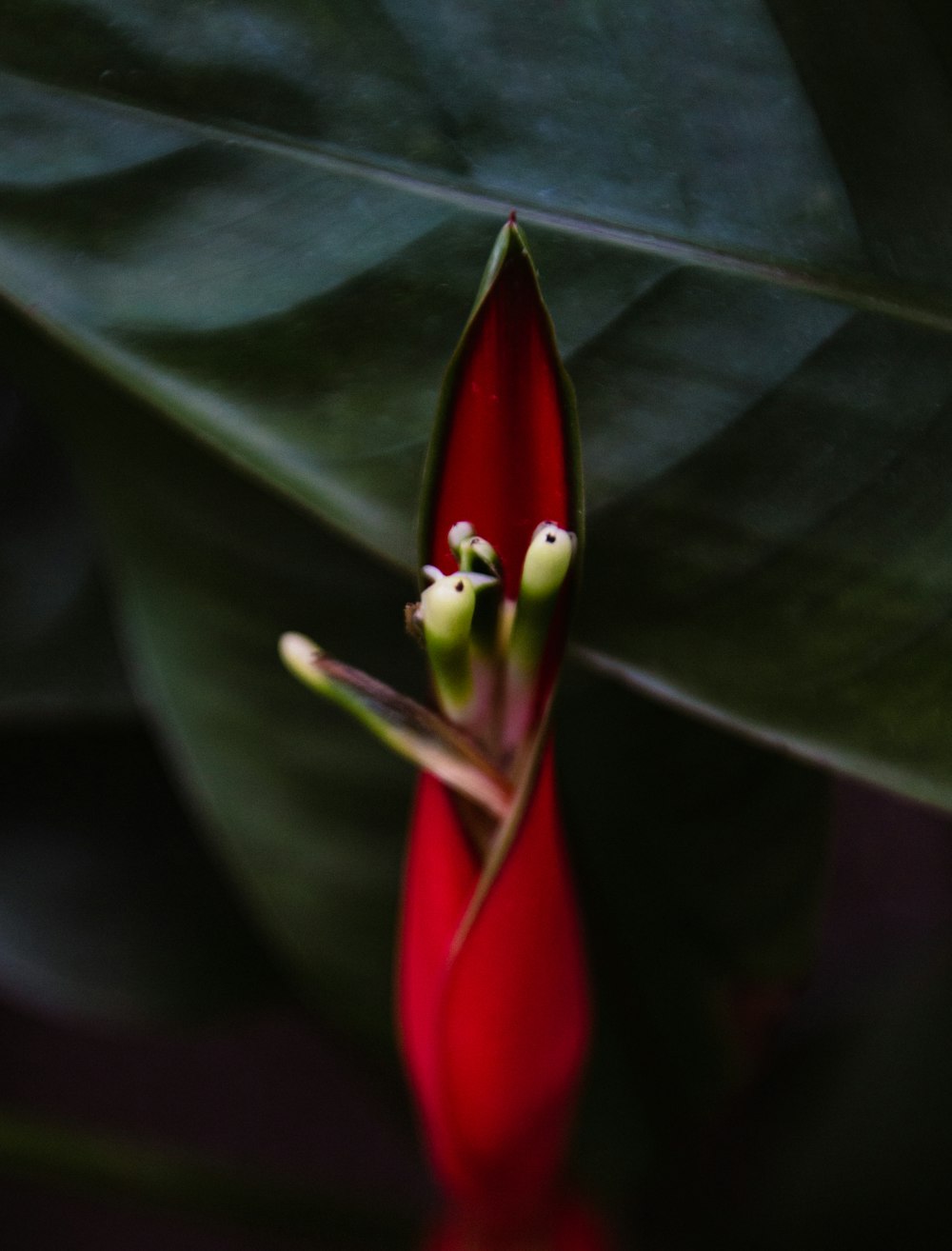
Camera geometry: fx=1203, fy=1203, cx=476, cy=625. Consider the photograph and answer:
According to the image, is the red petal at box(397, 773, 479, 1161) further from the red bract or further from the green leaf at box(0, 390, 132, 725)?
the green leaf at box(0, 390, 132, 725)

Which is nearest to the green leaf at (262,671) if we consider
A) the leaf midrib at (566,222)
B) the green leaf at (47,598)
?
the green leaf at (47,598)

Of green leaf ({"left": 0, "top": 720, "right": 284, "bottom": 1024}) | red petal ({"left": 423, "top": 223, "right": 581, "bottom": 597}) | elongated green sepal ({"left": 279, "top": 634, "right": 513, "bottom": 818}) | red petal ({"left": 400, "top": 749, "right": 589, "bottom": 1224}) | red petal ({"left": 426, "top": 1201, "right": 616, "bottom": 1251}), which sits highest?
red petal ({"left": 423, "top": 223, "right": 581, "bottom": 597})

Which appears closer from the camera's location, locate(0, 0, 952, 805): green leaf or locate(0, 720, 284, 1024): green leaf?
locate(0, 0, 952, 805): green leaf

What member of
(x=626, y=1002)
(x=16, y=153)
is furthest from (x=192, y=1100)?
(x=16, y=153)

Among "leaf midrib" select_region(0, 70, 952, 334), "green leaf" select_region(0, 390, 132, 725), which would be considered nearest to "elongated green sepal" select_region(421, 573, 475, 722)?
"leaf midrib" select_region(0, 70, 952, 334)

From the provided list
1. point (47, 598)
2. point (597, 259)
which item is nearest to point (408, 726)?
point (597, 259)
